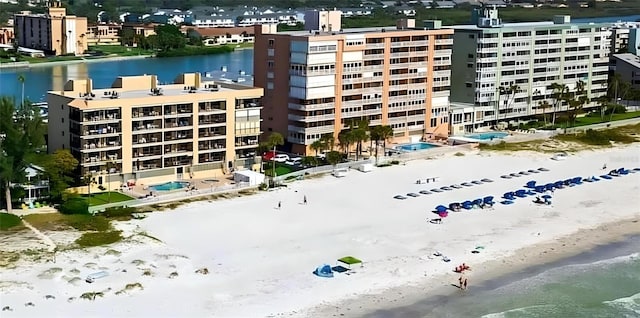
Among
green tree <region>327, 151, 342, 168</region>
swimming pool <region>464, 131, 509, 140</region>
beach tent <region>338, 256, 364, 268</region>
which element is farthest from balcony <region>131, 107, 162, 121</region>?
swimming pool <region>464, 131, 509, 140</region>

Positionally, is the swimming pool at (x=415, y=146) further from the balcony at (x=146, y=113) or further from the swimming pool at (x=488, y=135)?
the balcony at (x=146, y=113)

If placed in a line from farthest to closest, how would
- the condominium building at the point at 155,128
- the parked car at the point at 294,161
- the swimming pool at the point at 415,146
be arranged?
1. the swimming pool at the point at 415,146
2. the parked car at the point at 294,161
3. the condominium building at the point at 155,128

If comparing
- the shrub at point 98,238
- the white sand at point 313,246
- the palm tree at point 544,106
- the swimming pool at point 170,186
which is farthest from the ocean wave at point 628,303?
the palm tree at point 544,106

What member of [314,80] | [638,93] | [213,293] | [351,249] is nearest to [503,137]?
[314,80]

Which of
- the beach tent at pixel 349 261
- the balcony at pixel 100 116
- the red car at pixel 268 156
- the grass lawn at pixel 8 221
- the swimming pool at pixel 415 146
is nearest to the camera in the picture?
the beach tent at pixel 349 261

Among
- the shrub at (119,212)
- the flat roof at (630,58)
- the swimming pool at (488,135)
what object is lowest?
the shrub at (119,212)

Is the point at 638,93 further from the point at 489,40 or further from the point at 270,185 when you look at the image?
the point at 270,185
